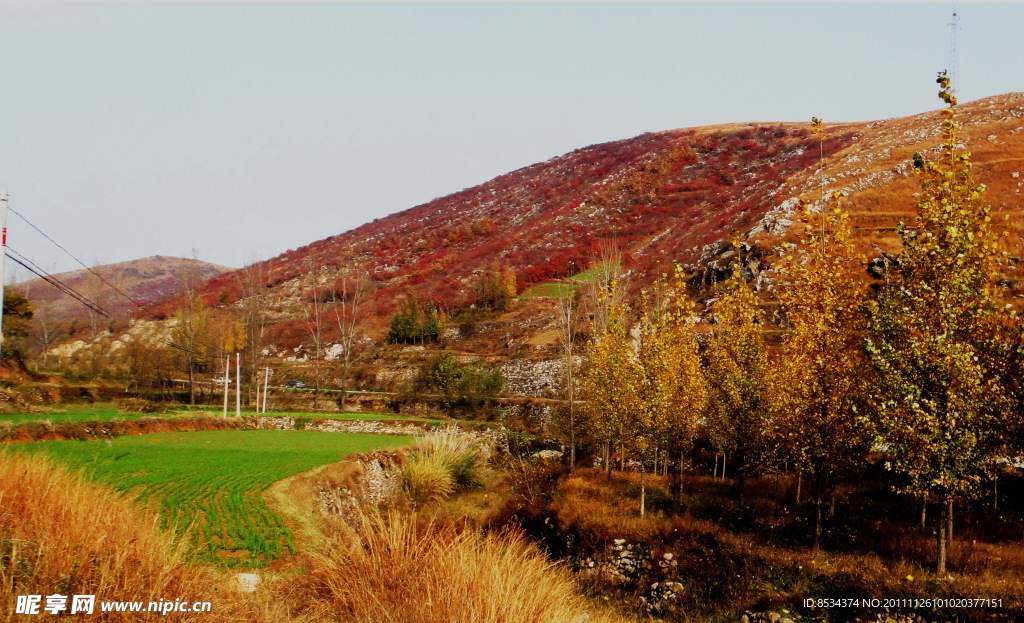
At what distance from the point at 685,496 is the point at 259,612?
18.5 meters

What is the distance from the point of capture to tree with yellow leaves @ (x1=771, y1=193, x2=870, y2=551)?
539 inches

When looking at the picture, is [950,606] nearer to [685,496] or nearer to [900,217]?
[685,496]

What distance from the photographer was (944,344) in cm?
1098

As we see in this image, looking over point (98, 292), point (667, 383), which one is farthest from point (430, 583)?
point (98, 292)

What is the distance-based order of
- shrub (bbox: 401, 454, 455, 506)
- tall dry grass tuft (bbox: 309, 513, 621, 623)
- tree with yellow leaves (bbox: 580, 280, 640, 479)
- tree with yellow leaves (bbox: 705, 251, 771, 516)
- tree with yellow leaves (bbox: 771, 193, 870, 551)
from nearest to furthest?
tall dry grass tuft (bbox: 309, 513, 621, 623)
tree with yellow leaves (bbox: 771, 193, 870, 551)
tree with yellow leaves (bbox: 705, 251, 771, 516)
tree with yellow leaves (bbox: 580, 280, 640, 479)
shrub (bbox: 401, 454, 455, 506)

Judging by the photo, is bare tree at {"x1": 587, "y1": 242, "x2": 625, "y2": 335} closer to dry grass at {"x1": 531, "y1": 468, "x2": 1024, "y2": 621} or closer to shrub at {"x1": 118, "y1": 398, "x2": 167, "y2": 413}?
dry grass at {"x1": 531, "y1": 468, "x2": 1024, "y2": 621}

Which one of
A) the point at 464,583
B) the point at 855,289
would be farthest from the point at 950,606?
the point at 464,583

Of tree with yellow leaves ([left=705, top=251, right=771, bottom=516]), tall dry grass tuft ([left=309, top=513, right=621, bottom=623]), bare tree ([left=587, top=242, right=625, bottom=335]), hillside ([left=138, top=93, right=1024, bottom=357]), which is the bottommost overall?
tall dry grass tuft ([left=309, top=513, right=621, bottom=623])

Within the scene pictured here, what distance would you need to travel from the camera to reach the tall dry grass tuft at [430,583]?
611cm

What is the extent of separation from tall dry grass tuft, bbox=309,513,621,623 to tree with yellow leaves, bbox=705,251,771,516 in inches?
444

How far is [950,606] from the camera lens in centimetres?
1074

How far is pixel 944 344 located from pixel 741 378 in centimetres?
673

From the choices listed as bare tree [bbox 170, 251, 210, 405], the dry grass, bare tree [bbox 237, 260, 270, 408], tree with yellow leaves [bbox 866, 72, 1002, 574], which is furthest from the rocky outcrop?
bare tree [bbox 170, 251, 210, 405]

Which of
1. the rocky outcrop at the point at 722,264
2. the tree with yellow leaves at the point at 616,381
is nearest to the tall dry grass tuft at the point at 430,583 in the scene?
the tree with yellow leaves at the point at 616,381
